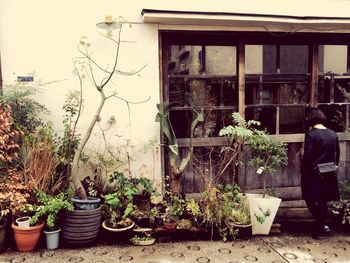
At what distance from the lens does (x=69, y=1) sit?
20.4 ft

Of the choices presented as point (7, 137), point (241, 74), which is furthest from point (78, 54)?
point (241, 74)

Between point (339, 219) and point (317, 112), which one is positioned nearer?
point (317, 112)

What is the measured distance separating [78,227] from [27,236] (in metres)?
0.72

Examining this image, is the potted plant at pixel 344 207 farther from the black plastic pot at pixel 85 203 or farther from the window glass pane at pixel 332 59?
the black plastic pot at pixel 85 203

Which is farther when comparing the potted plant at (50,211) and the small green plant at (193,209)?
the small green plant at (193,209)

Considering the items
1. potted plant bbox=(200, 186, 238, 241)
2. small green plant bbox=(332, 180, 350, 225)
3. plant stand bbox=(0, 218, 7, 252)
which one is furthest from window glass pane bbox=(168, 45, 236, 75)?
plant stand bbox=(0, 218, 7, 252)

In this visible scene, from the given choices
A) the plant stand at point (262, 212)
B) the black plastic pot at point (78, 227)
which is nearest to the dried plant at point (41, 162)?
the black plastic pot at point (78, 227)

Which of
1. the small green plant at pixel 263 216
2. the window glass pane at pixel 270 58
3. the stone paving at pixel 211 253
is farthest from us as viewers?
the window glass pane at pixel 270 58

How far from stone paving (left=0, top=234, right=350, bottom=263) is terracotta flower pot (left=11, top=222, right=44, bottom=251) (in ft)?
0.34

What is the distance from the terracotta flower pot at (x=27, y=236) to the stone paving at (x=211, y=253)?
0.10 meters

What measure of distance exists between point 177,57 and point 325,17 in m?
2.86

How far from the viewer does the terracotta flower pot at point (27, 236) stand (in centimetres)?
525

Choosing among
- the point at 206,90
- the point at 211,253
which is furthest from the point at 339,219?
the point at 206,90

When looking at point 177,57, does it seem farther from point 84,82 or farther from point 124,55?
point 84,82
